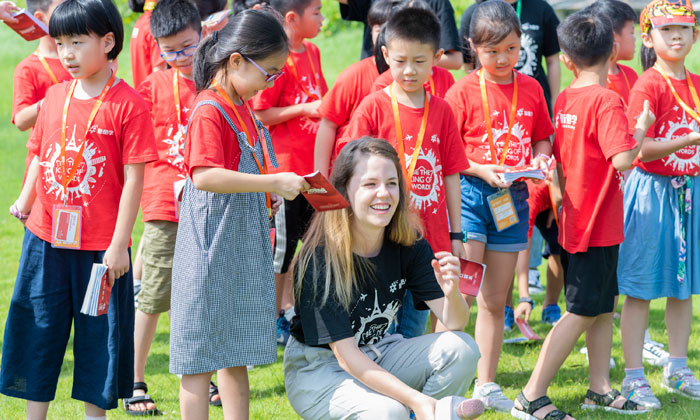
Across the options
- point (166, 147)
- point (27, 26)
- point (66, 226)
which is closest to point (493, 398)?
point (166, 147)

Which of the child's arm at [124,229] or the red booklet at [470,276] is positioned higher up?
the child's arm at [124,229]

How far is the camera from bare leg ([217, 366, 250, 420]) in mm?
3529

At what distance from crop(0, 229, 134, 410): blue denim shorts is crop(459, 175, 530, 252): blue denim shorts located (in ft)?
5.94

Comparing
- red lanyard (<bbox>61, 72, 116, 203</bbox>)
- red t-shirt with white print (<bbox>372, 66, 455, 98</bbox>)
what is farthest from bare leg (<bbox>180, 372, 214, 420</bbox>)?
red t-shirt with white print (<bbox>372, 66, 455, 98</bbox>)

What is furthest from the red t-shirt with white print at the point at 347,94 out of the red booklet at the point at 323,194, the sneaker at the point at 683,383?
the sneaker at the point at 683,383

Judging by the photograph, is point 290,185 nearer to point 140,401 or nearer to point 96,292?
point 96,292

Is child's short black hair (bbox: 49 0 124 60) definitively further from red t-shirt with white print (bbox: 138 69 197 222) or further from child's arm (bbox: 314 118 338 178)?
child's arm (bbox: 314 118 338 178)

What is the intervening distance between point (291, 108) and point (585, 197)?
5.79 feet

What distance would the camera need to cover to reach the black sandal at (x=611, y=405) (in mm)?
4438

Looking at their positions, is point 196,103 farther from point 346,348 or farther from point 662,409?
point 662,409

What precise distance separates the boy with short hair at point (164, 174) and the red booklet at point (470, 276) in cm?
162

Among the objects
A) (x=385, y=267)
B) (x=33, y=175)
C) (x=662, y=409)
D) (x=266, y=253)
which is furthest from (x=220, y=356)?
(x=662, y=409)

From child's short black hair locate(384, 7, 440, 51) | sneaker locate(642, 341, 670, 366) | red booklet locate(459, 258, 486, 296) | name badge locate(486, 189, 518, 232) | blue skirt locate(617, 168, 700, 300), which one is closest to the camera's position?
red booklet locate(459, 258, 486, 296)

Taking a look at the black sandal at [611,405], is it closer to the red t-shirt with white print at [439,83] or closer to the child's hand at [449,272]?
the child's hand at [449,272]
